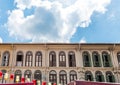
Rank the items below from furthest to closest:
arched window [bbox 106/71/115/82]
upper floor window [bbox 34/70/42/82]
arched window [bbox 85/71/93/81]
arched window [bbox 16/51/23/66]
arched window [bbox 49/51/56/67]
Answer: arched window [bbox 49/51/56/67]
arched window [bbox 16/51/23/66]
arched window [bbox 85/71/93/81]
arched window [bbox 106/71/115/82]
upper floor window [bbox 34/70/42/82]

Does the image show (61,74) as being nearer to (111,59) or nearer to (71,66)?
(71,66)

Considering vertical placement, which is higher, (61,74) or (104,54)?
(104,54)

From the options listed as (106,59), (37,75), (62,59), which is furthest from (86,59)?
(37,75)

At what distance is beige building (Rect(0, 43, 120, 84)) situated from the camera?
25156 millimetres

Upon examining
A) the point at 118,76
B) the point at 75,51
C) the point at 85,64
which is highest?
the point at 75,51

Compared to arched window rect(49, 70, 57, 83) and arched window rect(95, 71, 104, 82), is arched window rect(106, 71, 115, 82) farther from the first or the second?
arched window rect(49, 70, 57, 83)

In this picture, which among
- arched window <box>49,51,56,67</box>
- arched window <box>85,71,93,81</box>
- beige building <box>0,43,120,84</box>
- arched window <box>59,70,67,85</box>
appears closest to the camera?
arched window <box>59,70,67,85</box>

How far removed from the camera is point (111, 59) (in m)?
26.0

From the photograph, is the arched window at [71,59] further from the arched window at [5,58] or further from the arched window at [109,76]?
the arched window at [5,58]

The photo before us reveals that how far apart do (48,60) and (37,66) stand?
5.14ft

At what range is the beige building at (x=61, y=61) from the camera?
990 inches

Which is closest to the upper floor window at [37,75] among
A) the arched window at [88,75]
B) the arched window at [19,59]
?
the arched window at [19,59]

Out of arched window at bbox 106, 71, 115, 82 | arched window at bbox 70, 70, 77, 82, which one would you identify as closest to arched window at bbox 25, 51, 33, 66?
arched window at bbox 70, 70, 77, 82

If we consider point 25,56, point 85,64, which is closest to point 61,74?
point 85,64
